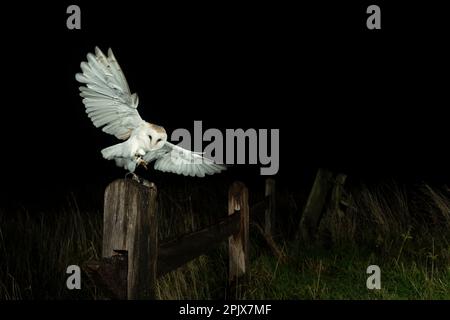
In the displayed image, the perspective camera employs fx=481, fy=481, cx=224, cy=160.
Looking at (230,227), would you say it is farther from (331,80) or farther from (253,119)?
(331,80)

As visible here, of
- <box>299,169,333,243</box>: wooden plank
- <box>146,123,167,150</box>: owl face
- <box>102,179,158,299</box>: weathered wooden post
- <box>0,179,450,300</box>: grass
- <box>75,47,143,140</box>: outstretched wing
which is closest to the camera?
<box>102,179,158,299</box>: weathered wooden post

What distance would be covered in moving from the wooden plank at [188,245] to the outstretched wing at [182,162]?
37cm

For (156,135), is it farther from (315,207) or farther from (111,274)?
(315,207)

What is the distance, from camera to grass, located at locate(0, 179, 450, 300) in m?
3.58

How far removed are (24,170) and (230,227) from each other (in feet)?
35.8

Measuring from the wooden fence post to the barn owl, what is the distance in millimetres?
1186

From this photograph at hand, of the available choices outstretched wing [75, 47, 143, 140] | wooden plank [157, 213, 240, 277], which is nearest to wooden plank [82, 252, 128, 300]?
wooden plank [157, 213, 240, 277]

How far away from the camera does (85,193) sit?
8.54 meters

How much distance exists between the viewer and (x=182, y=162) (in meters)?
3.00

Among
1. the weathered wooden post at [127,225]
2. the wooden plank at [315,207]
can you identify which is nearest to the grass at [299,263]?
the wooden plank at [315,207]

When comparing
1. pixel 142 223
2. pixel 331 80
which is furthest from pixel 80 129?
pixel 142 223

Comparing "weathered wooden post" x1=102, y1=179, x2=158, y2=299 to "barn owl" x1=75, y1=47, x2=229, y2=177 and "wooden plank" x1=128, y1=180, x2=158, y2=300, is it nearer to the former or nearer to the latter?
"wooden plank" x1=128, y1=180, x2=158, y2=300

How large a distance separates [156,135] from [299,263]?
7.67 feet

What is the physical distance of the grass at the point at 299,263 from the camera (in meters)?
3.58
